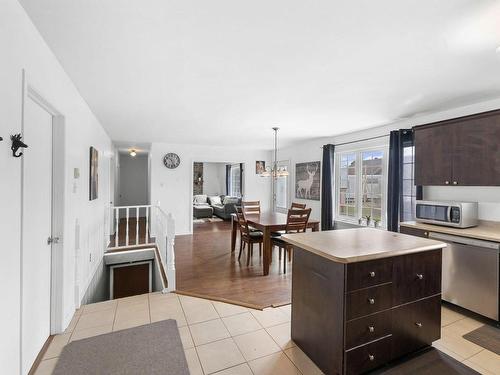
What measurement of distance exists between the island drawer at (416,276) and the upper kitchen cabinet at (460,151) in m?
1.49

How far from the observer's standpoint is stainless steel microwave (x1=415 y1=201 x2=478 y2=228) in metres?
2.88

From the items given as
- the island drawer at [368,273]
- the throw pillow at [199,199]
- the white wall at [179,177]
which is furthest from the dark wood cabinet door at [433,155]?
the throw pillow at [199,199]

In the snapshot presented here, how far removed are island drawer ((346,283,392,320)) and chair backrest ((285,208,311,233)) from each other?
2.02 meters

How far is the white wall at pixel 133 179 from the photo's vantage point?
364 inches

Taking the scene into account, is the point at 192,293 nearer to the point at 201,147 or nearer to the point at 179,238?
the point at 179,238

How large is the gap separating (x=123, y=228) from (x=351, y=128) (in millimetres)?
6418

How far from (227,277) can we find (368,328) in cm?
224

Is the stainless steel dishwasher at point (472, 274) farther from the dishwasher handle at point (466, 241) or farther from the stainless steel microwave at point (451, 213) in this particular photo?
the stainless steel microwave at point (451, 213)

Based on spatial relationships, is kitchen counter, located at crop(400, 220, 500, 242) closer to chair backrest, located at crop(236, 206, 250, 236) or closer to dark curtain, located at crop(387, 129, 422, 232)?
dark curtain, located at crop(387, 129, 422, 232)

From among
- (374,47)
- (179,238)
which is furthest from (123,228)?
(374,47)

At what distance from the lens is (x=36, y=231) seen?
1872 mm

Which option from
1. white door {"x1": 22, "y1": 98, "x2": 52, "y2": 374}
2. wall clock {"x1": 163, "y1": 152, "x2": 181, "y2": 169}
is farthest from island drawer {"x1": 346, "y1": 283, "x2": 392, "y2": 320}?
wall clock {"x1": 163, "y1": 152, "x2": 181, "y2": 169}

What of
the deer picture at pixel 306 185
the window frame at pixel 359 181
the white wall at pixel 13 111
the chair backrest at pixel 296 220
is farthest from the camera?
the deer picture at pixel 306 185

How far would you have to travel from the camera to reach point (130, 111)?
3598 millimetres
